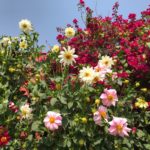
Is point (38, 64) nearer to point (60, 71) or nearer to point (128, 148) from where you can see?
point (60, 71)

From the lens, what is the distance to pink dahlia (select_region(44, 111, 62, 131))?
14.8ft

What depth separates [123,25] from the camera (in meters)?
7.48

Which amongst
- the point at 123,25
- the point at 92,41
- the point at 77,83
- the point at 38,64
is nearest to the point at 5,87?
the point at 38,64

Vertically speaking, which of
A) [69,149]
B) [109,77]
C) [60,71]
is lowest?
[69,149]

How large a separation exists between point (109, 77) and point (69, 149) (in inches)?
32.6

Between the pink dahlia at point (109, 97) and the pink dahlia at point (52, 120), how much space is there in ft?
1.41

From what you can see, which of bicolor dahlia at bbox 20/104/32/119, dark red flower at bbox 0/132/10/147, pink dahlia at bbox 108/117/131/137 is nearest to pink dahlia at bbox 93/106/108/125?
pink dahlia at bbox 108/117/131/137

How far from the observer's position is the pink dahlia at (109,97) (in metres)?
4.70

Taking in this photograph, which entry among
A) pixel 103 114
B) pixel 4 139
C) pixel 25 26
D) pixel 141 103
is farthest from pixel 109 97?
pixel 25 26

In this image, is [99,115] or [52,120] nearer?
[52,120]

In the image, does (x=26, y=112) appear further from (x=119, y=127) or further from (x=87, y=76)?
(x=119, y=127)

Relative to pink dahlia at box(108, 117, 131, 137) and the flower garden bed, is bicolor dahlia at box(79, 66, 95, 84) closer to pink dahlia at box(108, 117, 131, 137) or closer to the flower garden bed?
the flower garden bed

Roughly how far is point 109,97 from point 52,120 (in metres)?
0.54

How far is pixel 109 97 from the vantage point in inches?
184
